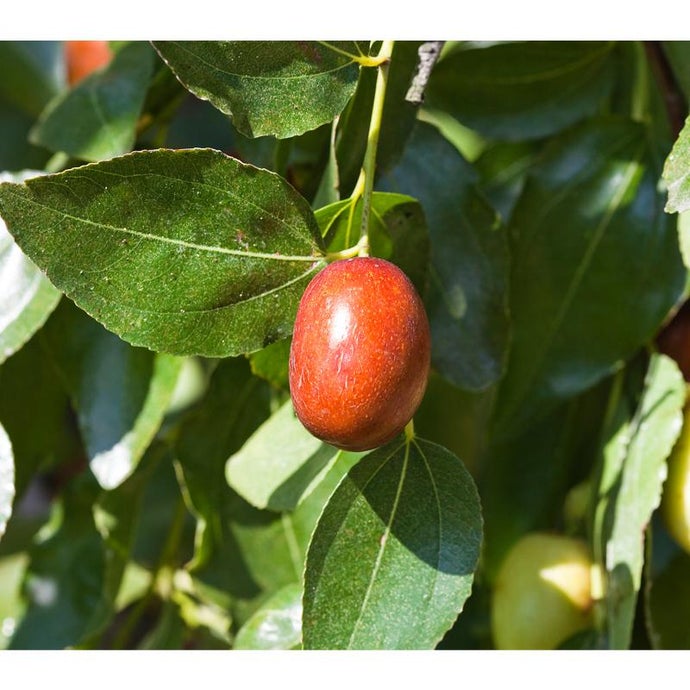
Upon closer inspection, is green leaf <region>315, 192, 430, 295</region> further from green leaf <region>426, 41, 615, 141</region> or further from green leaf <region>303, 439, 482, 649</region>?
green leaf <region>426, 41, 615, 141</region>

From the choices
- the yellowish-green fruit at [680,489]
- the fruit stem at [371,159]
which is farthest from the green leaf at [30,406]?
the yellowish-green fruit at [680,489]

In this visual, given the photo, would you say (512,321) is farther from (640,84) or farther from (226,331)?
(226,331)

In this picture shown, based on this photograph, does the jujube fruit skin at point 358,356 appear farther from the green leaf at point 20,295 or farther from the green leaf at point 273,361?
the green leaf at point 20,295

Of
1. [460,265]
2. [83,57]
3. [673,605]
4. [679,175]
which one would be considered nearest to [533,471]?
[673,605]

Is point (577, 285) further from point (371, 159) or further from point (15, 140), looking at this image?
point (15, 140)
